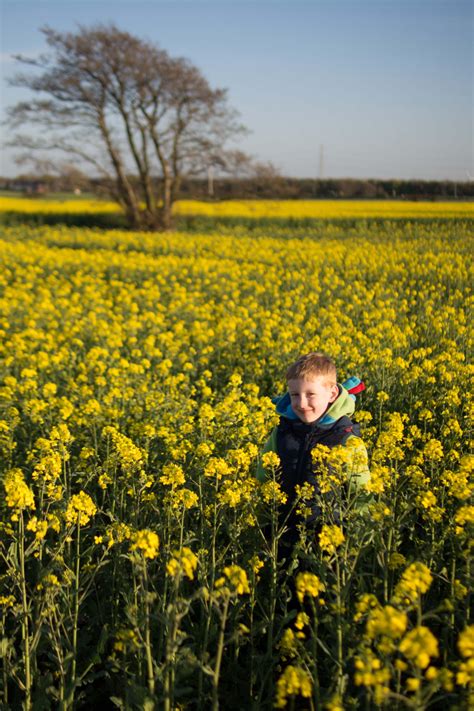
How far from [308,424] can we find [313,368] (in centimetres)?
33

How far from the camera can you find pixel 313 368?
3129 mm

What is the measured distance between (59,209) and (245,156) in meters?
12.4

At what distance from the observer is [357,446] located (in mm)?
2834

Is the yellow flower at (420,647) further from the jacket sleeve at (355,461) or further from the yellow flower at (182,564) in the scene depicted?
the jacket sleeve at (355,461)

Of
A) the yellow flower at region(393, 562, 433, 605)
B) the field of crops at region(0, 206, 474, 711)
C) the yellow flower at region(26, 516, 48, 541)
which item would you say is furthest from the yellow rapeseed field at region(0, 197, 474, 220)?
the yellow flower at region(393, 562, 433, 605)

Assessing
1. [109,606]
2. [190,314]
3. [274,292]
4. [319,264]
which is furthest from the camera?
[319,264]

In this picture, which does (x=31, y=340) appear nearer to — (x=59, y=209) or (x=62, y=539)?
(x=62, y=539)

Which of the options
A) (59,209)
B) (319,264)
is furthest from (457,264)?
(59,209)

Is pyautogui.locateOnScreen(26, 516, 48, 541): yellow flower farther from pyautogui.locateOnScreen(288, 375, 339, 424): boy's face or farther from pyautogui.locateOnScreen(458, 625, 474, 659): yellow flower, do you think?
pyautogui.locateOnScreen(458, 625, 474, 659): yellow flower

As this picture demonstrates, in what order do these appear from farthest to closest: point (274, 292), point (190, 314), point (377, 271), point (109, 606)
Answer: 1. point (377, 271)
2. point (274, 292)
3. point (190, 314)
4. point (109, 606)

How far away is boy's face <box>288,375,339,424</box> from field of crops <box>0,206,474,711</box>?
1.16 feet

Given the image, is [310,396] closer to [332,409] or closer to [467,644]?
[332,409]

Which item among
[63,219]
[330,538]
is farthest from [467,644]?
[63,219]

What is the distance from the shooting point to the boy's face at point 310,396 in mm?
Result: 3107
